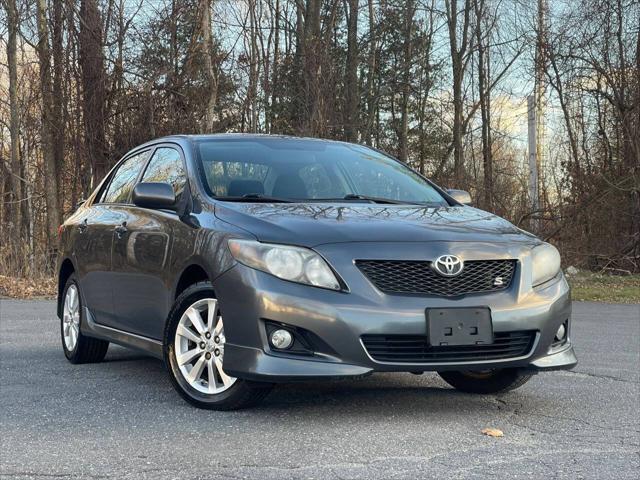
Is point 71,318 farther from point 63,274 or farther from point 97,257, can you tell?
point 97,257

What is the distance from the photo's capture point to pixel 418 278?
466 centimetres

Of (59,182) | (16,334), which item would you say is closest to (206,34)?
(59,182)

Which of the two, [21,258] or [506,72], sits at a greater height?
[506,72]

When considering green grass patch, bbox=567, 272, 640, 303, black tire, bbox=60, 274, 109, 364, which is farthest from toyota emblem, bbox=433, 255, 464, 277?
green grass patch, bbox=567, 272, 640, 303

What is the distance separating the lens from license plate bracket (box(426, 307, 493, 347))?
15.1ft

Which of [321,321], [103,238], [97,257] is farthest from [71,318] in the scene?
[321,321]

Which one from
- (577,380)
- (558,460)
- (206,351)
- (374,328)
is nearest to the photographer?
(558,460)

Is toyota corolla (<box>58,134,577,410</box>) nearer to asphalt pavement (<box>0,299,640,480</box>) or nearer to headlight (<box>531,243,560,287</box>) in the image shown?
headlight (<box>531,243,560,287</box>)

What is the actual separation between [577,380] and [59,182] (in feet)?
54.7

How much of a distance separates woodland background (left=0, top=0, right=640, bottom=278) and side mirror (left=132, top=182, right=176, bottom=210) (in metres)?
11.1

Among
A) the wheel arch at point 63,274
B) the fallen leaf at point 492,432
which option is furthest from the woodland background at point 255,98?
the fallen leaf at point 492,432

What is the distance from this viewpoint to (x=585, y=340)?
902 centimetres

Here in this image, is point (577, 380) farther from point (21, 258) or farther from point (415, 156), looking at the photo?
point (415, 156)

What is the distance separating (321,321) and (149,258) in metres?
1.65
